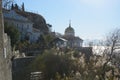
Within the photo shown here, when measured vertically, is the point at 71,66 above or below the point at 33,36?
below

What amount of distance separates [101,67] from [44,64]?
18.7ft

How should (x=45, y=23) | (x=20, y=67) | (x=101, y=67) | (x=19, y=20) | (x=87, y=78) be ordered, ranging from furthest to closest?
1. (x=45, y=23)
2. (x=19, y=20)
3. (x=20, y=67)
4. (x=101, y=67)
5. (x=87, y=78)

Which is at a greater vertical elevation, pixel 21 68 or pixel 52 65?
pixel 52 65

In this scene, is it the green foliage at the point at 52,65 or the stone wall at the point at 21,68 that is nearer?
the stone wall at the point at 21,68

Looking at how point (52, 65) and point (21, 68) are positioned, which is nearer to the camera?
point (52, 65)

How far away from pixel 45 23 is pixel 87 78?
5143 cm

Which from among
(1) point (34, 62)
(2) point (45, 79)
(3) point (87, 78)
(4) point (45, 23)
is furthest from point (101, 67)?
(4) point (45, 23)

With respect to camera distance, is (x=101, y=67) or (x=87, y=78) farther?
(x=101, y=67)

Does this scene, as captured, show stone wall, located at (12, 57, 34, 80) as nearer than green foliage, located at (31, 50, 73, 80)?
Yes

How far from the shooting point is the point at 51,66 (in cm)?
2106

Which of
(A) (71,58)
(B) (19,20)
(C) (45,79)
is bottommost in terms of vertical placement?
(C) (45,79)

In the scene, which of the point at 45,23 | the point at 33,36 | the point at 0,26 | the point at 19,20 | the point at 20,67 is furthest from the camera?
the point at 45,23

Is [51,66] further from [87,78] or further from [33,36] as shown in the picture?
[33,36]

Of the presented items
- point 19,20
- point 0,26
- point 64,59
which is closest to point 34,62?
point 64,59
